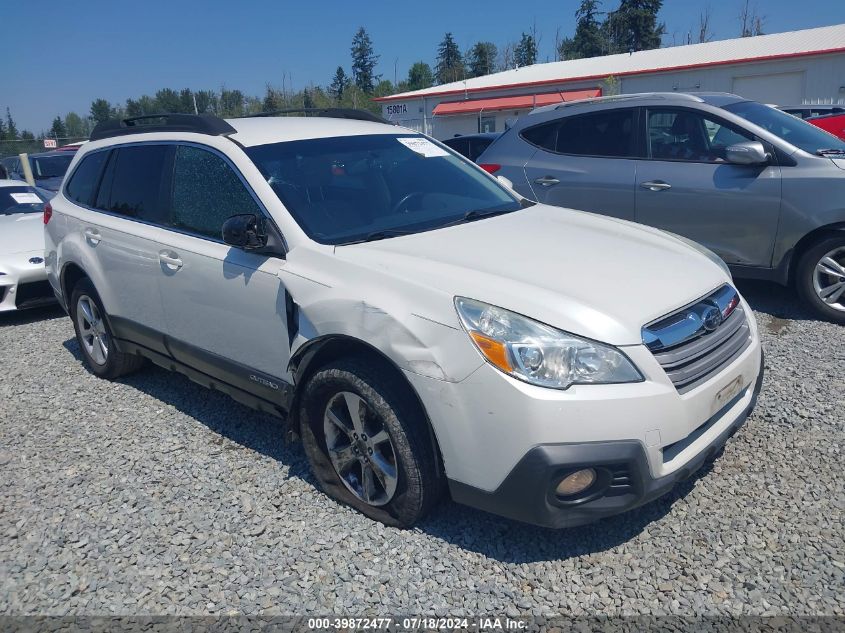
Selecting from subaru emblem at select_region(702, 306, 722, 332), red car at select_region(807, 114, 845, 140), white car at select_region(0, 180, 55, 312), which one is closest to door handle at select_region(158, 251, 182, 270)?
subaru emblem at select_region(702, 306, 722, 332)

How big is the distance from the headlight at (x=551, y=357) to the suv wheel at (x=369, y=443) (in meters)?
0.48

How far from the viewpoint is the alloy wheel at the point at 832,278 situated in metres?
5.28

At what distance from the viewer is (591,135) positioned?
6434mm

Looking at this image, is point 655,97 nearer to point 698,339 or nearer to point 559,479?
point 698,339


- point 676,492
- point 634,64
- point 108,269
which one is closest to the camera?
point 676,492

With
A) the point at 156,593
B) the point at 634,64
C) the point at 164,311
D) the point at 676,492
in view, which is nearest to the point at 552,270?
the point at 676,492

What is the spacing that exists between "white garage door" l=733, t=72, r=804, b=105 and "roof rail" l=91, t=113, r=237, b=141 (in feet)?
86.0

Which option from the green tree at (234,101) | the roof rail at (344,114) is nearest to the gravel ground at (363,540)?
the roof rail at (344,114)

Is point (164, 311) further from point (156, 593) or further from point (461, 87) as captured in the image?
point (461, 87)

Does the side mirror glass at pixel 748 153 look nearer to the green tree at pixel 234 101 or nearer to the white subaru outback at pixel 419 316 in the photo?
the white subaru outback at pixel 419 316

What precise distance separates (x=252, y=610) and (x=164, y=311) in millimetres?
2017

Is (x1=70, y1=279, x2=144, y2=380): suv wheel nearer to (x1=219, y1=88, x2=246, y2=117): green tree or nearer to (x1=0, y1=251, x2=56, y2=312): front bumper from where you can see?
(x1=0, y1=251, x2=56, y2=312): front bumper

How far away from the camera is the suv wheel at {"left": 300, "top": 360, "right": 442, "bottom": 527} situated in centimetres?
279

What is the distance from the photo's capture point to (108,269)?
14.8 ft
